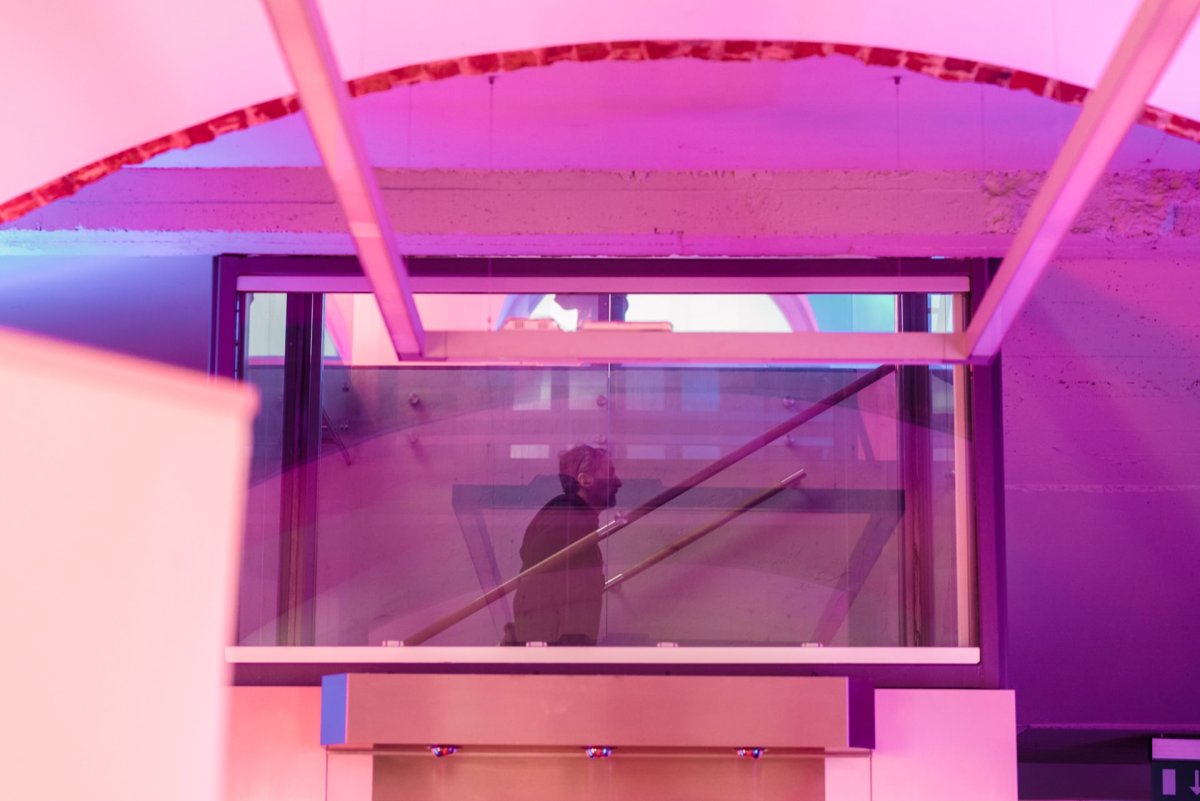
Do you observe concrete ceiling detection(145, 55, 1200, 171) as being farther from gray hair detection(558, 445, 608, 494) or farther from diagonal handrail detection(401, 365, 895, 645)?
gray hair detection(558, 445, 608, 494)

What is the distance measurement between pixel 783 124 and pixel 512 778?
224 centimetres

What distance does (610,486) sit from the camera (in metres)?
4.01

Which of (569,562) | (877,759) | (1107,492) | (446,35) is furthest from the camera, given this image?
(1107,492)

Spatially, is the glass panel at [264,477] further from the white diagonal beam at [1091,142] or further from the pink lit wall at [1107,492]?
the pink lit wall at [1107,492]

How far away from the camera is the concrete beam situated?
3730 millimetres

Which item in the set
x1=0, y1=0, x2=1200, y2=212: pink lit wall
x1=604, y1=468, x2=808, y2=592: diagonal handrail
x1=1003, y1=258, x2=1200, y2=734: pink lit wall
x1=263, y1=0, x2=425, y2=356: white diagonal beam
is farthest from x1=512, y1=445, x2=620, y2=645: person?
x1=1003, y1=258, x2=1200, y2=734: pink lit wall

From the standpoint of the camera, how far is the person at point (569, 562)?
12.8 feet

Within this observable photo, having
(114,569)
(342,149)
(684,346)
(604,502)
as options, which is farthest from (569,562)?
(342,149)

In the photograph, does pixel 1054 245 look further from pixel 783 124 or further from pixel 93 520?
pixel 93 520

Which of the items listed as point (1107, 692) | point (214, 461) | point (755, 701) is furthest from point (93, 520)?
point (1107, 692)

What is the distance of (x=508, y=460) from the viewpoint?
4.02m

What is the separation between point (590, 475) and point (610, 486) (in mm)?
79

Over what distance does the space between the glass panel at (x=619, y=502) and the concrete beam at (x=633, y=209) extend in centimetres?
49

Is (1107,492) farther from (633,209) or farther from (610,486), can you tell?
(633,209)
